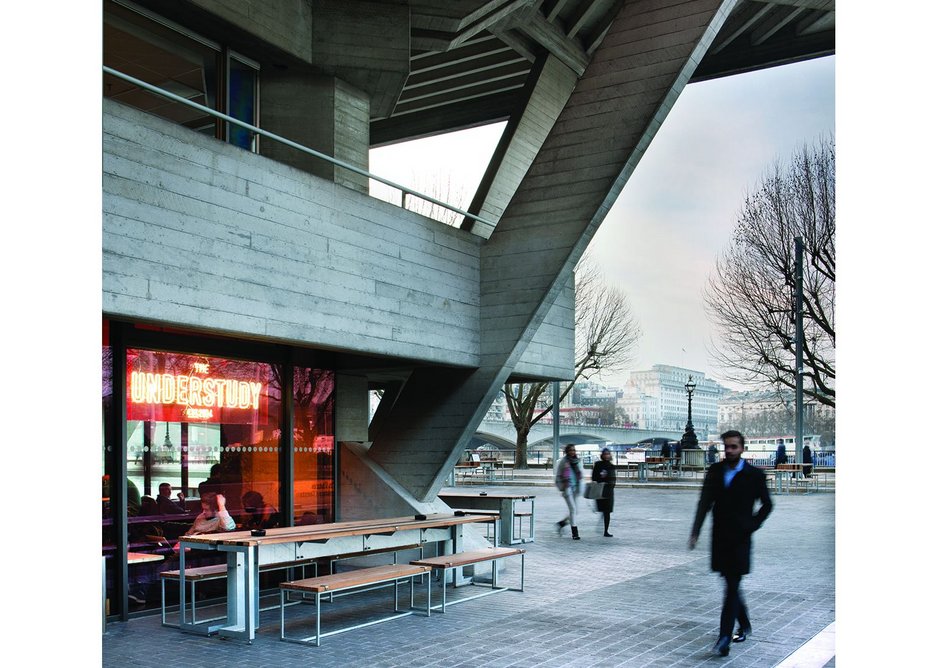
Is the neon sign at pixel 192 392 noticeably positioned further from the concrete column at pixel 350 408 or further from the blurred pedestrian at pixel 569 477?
the blurred pedestrian at pixel 569 477

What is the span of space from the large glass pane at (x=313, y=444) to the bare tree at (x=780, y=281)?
21.9 metres

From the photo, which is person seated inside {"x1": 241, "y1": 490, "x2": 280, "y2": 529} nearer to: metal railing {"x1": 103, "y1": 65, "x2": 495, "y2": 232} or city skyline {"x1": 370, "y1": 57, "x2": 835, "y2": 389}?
metal railing {"x1": 103, "y1": 65, "x2": 495, "y2": 232}

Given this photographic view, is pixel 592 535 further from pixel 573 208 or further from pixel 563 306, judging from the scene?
pixel 573 208

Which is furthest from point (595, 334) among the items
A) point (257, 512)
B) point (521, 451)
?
point (257, 512)

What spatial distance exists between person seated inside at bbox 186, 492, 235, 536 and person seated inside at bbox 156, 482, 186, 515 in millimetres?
233

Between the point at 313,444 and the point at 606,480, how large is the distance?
713 cm

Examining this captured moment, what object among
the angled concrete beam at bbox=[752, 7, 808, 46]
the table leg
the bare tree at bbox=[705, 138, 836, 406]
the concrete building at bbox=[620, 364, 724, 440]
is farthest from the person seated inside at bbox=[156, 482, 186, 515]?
the concrete building at bbox=[620, 364, 724, 440]

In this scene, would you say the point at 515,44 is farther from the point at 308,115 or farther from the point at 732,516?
the point at 732,516

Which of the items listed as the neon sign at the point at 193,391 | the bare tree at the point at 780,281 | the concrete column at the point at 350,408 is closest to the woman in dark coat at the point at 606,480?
the concrete column at the point at 350,408

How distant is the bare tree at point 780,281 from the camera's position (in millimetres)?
31297

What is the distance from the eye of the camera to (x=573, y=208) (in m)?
12.4

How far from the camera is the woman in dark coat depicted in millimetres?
17531

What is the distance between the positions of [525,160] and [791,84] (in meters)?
19.0
